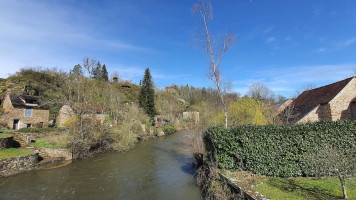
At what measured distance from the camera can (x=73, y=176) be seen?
43.0ft

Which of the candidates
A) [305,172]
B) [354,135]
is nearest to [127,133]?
[305,172]

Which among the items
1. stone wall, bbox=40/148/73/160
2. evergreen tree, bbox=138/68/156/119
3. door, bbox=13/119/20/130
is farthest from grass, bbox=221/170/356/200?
evergreen tree, bbox=138/68/156/119

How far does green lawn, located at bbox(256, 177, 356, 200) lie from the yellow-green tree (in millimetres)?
8380

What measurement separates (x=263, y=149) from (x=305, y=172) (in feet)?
7.25

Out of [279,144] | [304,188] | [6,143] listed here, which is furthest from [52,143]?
[304,188]

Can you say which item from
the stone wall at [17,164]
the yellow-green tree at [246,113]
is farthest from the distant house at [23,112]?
the yellow-green tree at [246,113]

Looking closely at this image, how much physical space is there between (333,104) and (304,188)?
47.4 ft

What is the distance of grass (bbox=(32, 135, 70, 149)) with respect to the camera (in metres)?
18.3

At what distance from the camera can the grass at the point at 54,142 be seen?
1831cm

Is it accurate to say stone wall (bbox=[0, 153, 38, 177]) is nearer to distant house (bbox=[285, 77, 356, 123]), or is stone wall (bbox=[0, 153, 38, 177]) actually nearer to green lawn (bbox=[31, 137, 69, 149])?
green lawn (bbox=[31, 137, 69, 149])

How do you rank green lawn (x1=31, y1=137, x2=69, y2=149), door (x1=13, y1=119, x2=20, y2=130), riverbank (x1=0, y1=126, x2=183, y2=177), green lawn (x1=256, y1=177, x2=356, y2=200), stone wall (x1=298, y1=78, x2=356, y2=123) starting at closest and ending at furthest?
green lawn (x1=256, y1=177, x2=356, y2=200) → riverbank (x1=0, y1=126, x2=183, y2=177) → stone wall (x1=298, y1=78, x2=356, y2=123) → green lawn (x1=31, y1=137, x2=69, y2=149) → door (x1=13, y1=119, x2=20, y2=130)

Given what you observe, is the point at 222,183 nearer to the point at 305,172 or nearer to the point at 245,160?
the point at 245,160

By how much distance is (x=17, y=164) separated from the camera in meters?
13.7

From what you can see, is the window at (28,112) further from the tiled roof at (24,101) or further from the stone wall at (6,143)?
the stone wall at (6,143)
